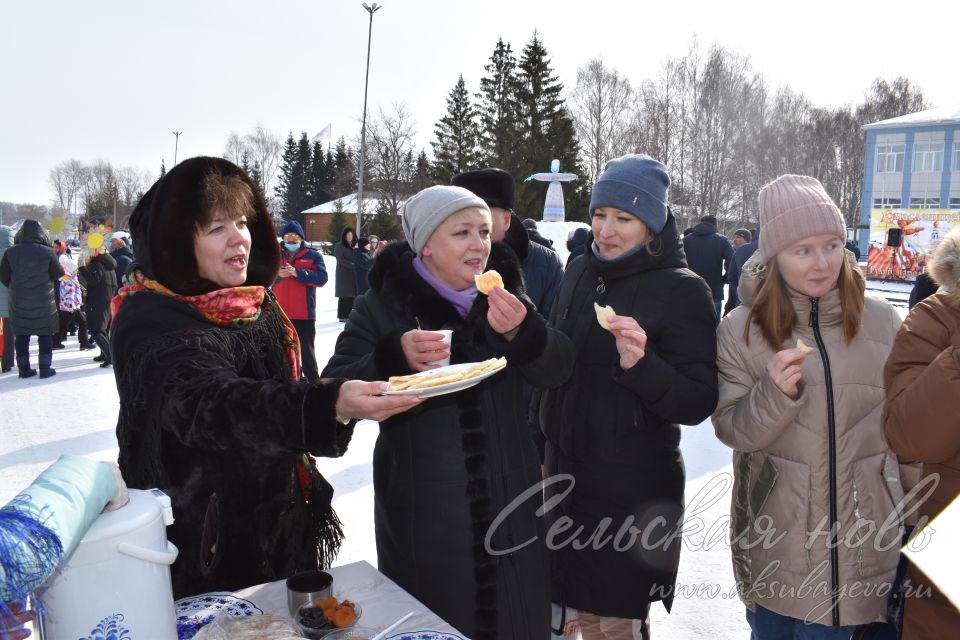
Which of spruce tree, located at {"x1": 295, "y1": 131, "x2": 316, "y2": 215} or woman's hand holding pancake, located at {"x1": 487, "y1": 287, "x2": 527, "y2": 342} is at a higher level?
spruce tree, located at {"x1": 295, "y1": 131, "x2": 316, "y2": 215}

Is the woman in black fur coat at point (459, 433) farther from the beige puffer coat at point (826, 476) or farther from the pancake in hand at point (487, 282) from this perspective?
the beige puffer coat at point (826, 476)

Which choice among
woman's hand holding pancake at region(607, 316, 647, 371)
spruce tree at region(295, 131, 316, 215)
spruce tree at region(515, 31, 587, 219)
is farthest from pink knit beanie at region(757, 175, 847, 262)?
spruce tree at region(295, 131, 316, 215)

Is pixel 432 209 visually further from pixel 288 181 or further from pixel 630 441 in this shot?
pixel 288 181

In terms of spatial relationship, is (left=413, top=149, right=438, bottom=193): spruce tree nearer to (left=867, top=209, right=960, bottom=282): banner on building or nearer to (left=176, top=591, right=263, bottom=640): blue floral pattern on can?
(left=867, top=209, right=960, bottom=282): banner on building

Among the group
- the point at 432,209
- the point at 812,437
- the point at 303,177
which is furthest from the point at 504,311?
the point at 303,177

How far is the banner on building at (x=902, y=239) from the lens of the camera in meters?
23.8

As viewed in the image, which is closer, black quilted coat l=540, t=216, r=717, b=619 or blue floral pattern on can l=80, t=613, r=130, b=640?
blue floral pattern on can l=80, t=613, r=130, b=640

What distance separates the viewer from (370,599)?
1.72 m

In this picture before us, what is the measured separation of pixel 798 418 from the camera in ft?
7.39

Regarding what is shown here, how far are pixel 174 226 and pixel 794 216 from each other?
204 cm

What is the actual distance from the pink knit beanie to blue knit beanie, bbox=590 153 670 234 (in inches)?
15.3

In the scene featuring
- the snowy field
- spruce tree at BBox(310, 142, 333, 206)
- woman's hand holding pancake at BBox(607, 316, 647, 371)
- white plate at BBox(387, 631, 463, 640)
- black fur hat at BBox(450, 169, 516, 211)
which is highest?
spruce tree at BBox(310, 142, 333, 206)

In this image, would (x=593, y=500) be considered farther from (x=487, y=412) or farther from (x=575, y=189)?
(x=575, y=189)

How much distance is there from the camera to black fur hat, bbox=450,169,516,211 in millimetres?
4547
